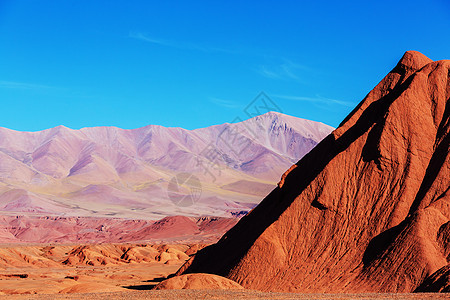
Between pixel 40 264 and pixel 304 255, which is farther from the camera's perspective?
pixel 40 264

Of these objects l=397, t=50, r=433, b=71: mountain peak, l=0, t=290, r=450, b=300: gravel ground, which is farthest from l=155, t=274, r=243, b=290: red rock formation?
l=397, t=50, r=433, b=71: mountain peak

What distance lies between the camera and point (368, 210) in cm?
4441

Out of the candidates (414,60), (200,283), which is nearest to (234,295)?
(200,283)

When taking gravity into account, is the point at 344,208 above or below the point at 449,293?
above

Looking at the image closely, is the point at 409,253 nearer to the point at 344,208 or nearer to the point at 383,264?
the point at 383,264

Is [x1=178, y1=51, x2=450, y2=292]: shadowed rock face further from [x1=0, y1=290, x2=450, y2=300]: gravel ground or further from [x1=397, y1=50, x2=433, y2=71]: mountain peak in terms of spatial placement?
[x1=0, y1=290, x2=450, y2=300]: gravel ground

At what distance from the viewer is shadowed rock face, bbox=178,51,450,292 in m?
38.9

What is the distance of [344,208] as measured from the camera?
45.3 meters

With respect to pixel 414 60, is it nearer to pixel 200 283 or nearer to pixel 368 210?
pixel 368 210

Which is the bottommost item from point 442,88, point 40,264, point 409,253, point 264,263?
point 40,264

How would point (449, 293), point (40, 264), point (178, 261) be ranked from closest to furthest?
point (449, 293) < point (40, 264) < point (178, 261)

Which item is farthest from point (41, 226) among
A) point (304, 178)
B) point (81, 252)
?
point (304, 178)

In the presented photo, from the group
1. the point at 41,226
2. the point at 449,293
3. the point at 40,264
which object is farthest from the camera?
the point at 41,226

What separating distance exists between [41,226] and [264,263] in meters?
158
